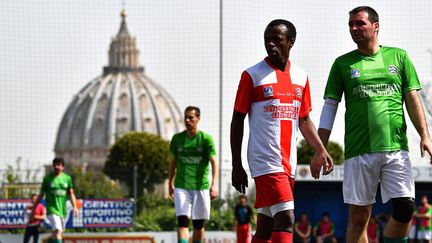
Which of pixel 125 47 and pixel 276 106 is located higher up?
pixel 125 47

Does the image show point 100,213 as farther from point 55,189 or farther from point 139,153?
point 139,153

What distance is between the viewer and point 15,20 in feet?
87.9

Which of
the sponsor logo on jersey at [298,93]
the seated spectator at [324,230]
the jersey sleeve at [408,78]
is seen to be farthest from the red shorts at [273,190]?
the seated spectator at [324,230]

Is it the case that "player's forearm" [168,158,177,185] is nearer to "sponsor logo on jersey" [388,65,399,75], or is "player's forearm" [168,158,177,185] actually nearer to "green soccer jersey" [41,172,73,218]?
"green soccer jersey" [41,172,73,218]

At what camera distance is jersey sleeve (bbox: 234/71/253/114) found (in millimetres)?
8422

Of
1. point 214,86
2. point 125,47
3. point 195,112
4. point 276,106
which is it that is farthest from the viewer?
point 125,47

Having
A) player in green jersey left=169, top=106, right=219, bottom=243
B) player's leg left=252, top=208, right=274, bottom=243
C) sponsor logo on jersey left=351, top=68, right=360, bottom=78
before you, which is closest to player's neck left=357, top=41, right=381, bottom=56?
sponsor logo on jersey left=351, top=68, right=360, bottom=78

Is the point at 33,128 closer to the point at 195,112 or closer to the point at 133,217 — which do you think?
the point at 133,217

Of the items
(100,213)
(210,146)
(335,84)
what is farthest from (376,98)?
(100,213)

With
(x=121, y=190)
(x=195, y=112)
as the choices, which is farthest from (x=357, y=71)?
(x=121, y=190)

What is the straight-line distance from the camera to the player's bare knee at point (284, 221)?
8.21 meters

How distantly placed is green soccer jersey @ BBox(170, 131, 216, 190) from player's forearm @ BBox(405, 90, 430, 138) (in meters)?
5.74

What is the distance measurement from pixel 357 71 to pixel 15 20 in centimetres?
1918

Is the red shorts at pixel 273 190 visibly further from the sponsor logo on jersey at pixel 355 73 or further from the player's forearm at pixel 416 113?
the player's forearm at pixel 416 113
